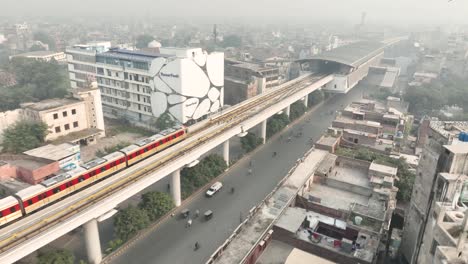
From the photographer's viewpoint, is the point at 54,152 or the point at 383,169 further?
the point at 54,152

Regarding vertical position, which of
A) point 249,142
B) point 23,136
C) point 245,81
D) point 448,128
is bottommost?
point 249,142

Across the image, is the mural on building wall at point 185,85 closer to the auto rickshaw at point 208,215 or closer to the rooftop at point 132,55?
the rooftop at point 132,55

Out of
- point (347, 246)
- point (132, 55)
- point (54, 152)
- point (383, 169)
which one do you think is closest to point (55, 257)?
point (347, 246)

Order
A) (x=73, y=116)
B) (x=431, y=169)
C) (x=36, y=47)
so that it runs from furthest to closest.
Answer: (x=36, y=47) < (x=73, y=116) < (x=431, y=169)

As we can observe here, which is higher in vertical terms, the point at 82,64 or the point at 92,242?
the point at 82,64

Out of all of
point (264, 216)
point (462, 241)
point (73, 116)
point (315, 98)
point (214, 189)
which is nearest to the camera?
point (462, 241)

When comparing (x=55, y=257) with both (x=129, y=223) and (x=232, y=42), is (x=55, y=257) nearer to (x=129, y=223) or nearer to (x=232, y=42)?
(x=129, y=223)

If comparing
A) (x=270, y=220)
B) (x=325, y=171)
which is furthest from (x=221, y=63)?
(x=270, y=220)
